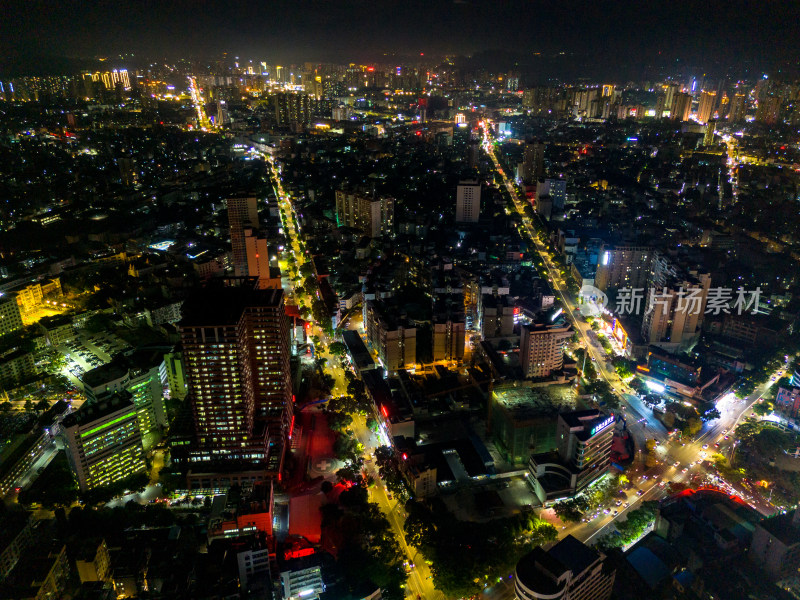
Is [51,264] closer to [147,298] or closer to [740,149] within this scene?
[147,298]

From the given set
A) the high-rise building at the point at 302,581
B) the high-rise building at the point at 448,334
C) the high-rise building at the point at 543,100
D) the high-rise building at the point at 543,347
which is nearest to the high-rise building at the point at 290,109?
the high-rise building at the point at 543,100

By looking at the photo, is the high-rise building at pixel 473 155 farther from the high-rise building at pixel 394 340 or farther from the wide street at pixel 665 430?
the high-rise building at pixel 394 340

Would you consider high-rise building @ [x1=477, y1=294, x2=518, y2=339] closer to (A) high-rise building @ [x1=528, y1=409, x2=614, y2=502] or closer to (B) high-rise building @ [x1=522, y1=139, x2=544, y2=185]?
(A) high-rise building @ [x1=528, y1=409, x2=614, y2=502]

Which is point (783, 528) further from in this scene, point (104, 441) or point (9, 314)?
point (9, 314)

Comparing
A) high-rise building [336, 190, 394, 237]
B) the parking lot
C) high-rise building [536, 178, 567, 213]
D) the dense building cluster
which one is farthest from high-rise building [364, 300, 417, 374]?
high-rise building [536, 178, 567, 213]

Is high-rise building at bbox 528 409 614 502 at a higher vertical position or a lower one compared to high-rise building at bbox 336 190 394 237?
lower

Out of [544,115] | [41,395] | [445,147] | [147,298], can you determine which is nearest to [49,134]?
[147,298]
